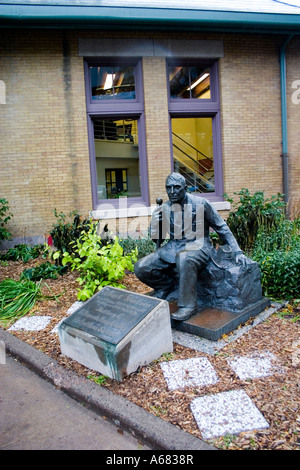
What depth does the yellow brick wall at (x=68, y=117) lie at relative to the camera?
8.59 m

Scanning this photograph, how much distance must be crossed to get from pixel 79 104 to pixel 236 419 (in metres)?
8.23

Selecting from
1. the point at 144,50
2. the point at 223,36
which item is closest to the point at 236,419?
the point at 144,50

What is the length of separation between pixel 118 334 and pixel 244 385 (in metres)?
1.17

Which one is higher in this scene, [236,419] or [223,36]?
[223,36]

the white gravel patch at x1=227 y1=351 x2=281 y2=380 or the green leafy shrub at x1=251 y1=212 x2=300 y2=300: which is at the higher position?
the green leafy shrub at x1=251 y1=212 x2=300 y2=300

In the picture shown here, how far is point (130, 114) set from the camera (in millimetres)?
9258

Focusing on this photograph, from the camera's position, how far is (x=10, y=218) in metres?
8.62

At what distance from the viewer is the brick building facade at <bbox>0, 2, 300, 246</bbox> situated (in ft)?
28.3

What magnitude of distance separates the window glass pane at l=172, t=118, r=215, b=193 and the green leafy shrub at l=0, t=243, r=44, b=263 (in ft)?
14.5

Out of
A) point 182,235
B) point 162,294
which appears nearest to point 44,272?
point 162,294

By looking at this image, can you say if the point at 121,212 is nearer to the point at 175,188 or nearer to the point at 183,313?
the point at 175,188

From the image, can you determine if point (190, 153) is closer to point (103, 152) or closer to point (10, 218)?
point (103, 152)

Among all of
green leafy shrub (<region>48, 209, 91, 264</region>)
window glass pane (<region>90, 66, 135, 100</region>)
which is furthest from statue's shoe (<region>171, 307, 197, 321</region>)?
window glass pane (<region>90, 66, 135, 100</region>)

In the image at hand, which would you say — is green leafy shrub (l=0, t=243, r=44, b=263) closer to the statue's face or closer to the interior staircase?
the interior staircase
